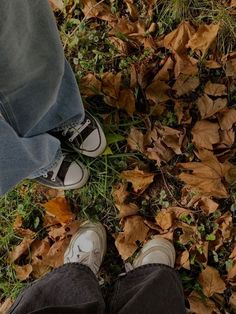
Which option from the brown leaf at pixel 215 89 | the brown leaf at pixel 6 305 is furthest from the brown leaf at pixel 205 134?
the brown leaf at pixel 6 305

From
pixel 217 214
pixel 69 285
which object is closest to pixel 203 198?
pixel 217 214

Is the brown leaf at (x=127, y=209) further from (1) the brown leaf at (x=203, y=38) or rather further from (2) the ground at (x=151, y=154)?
(1) the brown leaf at (x=203, y=38)

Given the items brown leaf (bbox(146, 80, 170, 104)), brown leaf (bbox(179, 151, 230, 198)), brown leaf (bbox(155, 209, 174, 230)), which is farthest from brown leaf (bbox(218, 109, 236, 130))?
brown leaf (bbox(155, 209, 174, 230))

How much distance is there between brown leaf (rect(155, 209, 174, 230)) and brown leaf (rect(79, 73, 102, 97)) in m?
0.52

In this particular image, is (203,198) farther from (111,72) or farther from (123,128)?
(111,72)

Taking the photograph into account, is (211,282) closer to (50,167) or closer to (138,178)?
(138,178)

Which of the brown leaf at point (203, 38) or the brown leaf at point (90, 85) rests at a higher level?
the brown leaf at point (203, 38)

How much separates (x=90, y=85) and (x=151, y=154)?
1.18 feet

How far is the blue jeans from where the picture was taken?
0.87m

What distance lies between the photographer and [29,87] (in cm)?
103

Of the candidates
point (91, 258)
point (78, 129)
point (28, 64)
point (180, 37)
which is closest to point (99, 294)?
point (91, 258)

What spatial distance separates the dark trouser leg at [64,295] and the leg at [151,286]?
8 centimetres

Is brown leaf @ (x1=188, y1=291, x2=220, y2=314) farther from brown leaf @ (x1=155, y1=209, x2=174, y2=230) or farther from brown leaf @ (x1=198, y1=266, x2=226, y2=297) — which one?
brown leaf @ (x1=155, y1=209, x2=174, y2=230)

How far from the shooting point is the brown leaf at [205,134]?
4.97 feet
